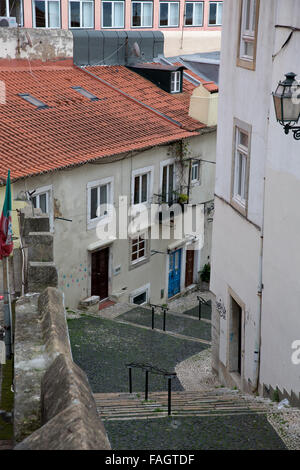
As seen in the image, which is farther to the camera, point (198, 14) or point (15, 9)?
point (198, 14)

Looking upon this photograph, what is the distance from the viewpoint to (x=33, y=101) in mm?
24031

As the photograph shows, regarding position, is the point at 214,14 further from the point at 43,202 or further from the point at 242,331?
the point at 242,331

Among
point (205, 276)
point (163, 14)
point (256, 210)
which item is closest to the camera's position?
point (256, 210)

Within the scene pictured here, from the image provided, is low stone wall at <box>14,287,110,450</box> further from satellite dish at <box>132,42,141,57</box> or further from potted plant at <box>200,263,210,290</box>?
satellite dish at <box>132,42,141,57</box>

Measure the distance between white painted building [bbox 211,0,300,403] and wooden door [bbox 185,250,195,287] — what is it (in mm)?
13604

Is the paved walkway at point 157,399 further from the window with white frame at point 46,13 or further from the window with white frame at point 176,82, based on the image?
the window with white frame at point 46,13

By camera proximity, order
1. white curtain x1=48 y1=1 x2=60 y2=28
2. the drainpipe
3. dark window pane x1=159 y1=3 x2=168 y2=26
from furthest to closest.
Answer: dark window pane x1=159 y1=3 x2=168 y2=26 < white curtain x1=48 y1=1 x2=60 y2=28 < the drainpipe

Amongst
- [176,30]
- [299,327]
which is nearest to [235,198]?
[299,327]

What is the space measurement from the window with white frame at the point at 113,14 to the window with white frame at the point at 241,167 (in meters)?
22.1

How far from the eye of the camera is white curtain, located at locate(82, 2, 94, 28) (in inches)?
1297

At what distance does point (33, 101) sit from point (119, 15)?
12502 millimetres

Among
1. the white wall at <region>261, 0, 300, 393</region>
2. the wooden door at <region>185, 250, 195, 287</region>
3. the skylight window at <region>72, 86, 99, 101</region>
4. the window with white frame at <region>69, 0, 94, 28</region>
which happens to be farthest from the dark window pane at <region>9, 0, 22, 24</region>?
the white wall at <region>261, 0, 300, 393</region>

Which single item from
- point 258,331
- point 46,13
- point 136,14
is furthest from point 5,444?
point 136,14

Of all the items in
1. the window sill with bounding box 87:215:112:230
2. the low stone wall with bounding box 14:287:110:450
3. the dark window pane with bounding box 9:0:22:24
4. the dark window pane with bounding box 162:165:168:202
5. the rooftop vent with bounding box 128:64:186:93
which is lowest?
the window sill with bounding box 87:215:112:230
